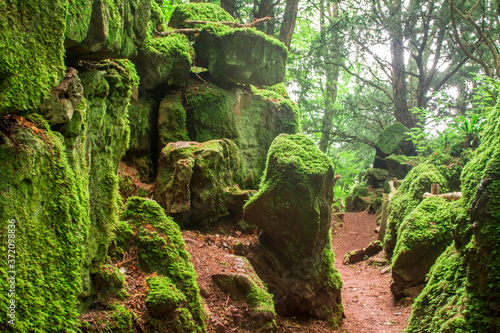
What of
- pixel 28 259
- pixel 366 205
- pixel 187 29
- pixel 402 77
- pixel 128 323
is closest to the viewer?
pixel 28 259

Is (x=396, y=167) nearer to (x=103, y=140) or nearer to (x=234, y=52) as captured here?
(x=234, y=52)

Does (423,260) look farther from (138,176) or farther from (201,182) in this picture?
(138,176)

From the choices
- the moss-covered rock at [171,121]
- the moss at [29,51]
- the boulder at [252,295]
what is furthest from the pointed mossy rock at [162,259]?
the moss-covered rock at [171,121]

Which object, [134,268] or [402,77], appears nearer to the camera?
[134,268]

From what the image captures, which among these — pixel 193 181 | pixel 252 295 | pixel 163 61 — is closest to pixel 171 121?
pixel 163 61

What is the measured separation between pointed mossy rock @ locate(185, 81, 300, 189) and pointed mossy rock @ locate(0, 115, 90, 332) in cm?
583

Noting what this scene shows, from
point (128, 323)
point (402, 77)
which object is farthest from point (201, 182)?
point (402, 77)

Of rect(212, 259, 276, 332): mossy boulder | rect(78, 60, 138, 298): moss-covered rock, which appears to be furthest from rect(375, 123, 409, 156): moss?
rect(78, 60, 138, 298): moss-covered rock

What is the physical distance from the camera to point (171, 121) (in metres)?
7.70

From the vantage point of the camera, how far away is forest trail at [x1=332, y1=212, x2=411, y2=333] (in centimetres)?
679

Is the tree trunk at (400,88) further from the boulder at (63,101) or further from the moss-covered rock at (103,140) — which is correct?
the boulder at (63,101)

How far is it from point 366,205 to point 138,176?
12.8 metres

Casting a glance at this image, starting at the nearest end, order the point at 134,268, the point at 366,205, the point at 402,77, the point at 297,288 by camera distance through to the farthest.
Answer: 1. the point at 134,268
2. the point at 297,288
3. the point at 366,205
4. the point at 402,77

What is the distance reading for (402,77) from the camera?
1914cm
